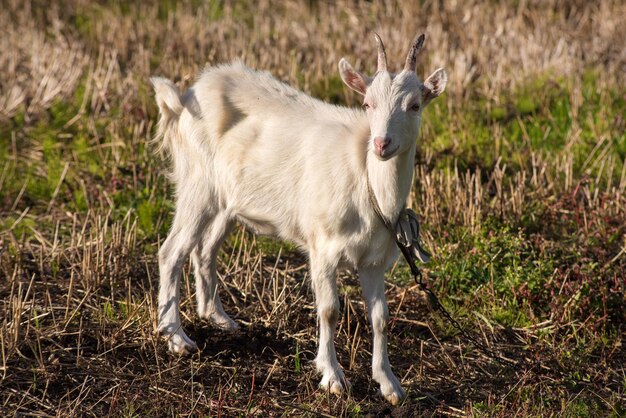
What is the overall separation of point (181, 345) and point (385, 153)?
6.23 feet

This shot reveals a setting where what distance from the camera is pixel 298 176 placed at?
5516 millimetres

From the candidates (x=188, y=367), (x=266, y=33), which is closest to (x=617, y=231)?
(x=188, y=367)

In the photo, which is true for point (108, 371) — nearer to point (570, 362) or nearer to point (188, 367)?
point (188, 367)

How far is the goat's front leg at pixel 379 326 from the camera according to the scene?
5.26 meters

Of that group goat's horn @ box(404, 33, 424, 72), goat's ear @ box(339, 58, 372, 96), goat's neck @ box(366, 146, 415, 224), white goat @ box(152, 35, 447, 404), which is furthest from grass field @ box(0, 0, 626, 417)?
goat's horn @ box(404, 33, 424, 72)

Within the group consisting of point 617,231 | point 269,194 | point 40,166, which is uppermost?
point 269,194

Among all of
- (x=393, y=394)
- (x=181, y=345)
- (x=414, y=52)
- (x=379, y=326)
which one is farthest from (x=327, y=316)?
(x=414, y=52)

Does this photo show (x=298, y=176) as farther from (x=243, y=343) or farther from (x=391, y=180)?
(x=243, y=343)

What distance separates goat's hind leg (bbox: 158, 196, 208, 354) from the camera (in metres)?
5.82

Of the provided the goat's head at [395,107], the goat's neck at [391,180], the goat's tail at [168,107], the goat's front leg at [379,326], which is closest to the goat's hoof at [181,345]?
the goat's front leg at [379,326]

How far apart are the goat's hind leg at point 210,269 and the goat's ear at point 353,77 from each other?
1418 millimetres

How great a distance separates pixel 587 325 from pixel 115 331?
9.77 feet

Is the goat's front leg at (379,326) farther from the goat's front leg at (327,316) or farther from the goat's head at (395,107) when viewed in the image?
the goat's head at (395,107)

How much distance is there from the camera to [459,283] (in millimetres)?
6527
